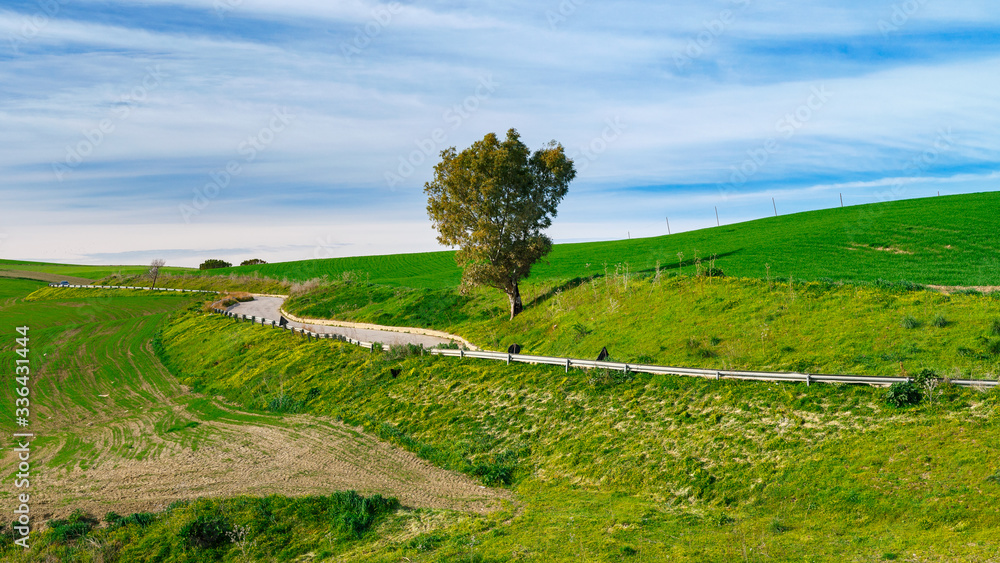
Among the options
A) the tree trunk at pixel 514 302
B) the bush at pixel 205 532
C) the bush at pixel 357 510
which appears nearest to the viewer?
the bush at pixel 205 532

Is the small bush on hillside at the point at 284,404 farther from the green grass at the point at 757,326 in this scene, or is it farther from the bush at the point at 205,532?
the bush at the point at 205,532

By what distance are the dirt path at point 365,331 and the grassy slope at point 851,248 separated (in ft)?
36.3

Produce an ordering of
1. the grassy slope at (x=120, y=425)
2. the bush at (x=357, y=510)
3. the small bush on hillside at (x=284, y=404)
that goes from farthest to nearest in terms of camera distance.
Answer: the small bush on hillside at (x=284, y=404), the bush at (x=357, y=510), the grassy slope at (x=120, y=425)

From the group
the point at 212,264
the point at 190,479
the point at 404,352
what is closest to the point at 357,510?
the point at 190,479

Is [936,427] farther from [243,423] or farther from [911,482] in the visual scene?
[243,423]

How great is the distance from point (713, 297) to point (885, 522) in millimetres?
17886

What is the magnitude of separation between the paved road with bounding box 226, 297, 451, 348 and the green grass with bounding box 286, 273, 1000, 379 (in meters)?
2.68

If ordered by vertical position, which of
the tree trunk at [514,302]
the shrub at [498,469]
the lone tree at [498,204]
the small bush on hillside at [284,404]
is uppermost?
the lone tree at [498,204]

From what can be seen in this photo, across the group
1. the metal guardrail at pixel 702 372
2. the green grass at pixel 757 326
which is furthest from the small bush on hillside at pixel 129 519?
the green grass at pixel 757 326

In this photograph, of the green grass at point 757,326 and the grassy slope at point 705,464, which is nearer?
the grassy slope at point 705,464

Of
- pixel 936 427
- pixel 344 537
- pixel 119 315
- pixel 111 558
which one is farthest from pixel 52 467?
pixel 119 315

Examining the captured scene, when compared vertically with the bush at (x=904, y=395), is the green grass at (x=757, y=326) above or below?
above

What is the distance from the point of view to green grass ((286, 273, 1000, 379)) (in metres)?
22.4

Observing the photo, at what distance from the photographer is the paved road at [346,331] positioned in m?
41.4
